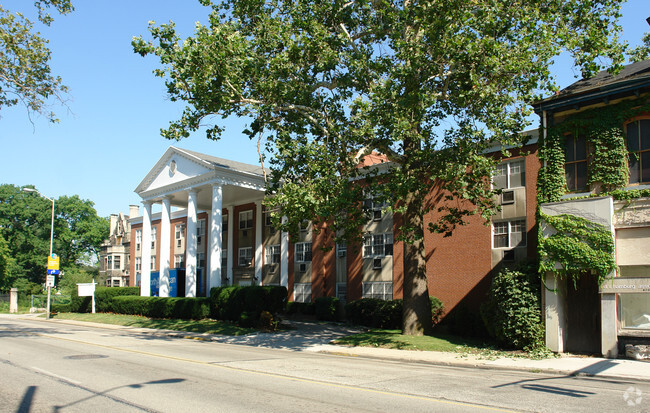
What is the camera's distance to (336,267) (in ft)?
109

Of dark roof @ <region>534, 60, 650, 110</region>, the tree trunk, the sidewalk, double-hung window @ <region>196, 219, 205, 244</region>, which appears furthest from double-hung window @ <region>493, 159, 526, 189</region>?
double-hung window @ <region>196, 219, 205, 244</region>

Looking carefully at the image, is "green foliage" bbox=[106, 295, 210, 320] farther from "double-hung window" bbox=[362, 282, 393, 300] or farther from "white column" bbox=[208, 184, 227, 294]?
"double-hung window" bbox=[362, 282, 393, 300]

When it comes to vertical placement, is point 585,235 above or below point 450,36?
below

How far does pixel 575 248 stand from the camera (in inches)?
671

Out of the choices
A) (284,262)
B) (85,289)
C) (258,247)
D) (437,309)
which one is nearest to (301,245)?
(284,262)

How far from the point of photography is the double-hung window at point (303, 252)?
35.8 meters

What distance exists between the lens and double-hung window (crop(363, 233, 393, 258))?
3039cm

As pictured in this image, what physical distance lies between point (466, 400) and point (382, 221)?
22.1 metres

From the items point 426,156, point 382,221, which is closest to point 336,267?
point 382,221

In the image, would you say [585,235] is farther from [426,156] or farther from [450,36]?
[450,36]

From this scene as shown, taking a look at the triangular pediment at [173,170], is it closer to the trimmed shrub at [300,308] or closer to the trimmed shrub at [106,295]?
the trimmed shrub at [106,295]

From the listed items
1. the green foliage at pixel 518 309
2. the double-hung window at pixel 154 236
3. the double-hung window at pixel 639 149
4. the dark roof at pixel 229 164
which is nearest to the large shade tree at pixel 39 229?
the double-hung window at pixel 154 236

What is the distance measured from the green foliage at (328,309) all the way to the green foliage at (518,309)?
1410cm

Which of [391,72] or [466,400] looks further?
[391,72]
